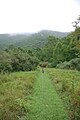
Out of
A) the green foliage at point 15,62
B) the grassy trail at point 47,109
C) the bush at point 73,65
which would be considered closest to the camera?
the grassy trail at point 47,109

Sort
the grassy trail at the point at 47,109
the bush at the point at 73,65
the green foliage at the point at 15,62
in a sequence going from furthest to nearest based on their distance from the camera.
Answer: the bush at the point at 73,65, the green foliage at the point at 15,62, the grassy trail at the point at 47,109

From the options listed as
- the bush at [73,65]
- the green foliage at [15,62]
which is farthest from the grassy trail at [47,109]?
the bush at [73,65]

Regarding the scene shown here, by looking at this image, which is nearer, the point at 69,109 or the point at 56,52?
the point at 69,109

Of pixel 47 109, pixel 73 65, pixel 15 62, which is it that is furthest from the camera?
pixel 73 65

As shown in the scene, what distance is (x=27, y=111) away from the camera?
440 inches

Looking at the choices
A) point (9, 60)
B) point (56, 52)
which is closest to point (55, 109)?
point (9, 60)

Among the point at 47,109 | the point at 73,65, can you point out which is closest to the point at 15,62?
the point at 73,65

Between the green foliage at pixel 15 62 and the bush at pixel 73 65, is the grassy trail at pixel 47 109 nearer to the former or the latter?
the green foliage at pixel 15 62

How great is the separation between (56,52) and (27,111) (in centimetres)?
5111

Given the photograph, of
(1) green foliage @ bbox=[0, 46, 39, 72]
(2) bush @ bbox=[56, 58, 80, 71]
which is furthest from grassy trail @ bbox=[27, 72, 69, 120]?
(2) bush @ bbox=[56, 58, 80, 71]

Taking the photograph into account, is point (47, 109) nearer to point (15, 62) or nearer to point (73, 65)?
point (15, 62)

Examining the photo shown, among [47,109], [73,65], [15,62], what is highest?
[47,109]

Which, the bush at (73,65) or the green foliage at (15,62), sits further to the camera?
the bush at (73,65)

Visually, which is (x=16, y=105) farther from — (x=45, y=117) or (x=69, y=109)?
(x=69, y=109)
